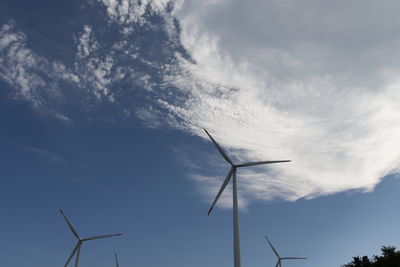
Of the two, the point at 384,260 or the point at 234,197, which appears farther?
the point at 384,260

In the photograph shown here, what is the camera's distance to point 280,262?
11144 cm

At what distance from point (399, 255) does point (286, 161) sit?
283 ft

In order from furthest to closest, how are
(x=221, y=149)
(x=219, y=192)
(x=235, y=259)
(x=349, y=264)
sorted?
(x=349, y=264) → (x=221, y=149) → (x=219, y=192) → (x=235, y=259)

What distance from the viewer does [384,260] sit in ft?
355

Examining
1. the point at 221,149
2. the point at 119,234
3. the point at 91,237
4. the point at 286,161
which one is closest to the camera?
the point at 286,161

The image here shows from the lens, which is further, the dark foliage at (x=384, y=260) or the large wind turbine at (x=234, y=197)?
the dark foliage at (x=384, y=260)

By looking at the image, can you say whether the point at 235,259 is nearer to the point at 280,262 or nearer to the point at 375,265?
the point at 280,262

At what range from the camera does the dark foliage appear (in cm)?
10007

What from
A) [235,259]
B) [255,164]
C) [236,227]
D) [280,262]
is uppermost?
[255,164]

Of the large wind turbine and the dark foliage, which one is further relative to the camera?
the dark foliage

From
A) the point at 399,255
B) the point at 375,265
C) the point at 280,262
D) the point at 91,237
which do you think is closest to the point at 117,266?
the point at 91,237

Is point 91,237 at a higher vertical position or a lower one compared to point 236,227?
higher

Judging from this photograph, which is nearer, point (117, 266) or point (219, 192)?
→ point (219, 192)

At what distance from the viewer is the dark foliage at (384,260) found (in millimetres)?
100075
